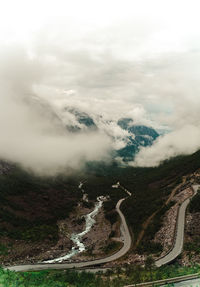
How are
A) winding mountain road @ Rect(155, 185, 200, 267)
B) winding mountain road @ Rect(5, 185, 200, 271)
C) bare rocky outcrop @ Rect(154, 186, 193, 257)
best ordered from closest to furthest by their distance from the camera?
winding mountain road @ Rect(155, 185, 200, 267) → winding mountain road @ Rect(5, 185, 200, 271) → bare rocky outcrop @ Rect(154, 186, 193, 257)

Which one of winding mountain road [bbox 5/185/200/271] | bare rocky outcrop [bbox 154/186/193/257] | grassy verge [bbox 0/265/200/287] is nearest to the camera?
grassy verge [bbox 0/265/200/287]

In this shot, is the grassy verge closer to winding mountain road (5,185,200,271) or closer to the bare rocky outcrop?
winding mountain road (5,185,200,271)

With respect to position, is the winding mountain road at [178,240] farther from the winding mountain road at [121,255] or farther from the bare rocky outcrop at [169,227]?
the bare rocky outcrop at [169,227]

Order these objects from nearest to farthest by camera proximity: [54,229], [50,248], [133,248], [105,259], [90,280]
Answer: [90,280] < [105,259] < [133,248] < [50,248] < [54,229]

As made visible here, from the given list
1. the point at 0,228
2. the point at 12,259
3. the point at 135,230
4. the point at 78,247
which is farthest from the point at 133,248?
the point at 0,228

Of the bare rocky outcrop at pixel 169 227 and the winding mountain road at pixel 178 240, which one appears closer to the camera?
the winding mountain road at pixel 178 240

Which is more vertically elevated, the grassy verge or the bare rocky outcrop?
the bare rocky outcrop

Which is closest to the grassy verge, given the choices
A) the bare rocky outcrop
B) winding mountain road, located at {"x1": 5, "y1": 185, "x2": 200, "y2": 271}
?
winding mountain road, located at {"x1": 5, "y1": 185, "x2": 200, "y2": 271}

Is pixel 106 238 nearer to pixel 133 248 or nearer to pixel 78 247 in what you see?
pixel 78 247

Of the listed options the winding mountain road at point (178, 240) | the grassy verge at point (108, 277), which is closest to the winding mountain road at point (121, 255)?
the winding mountain road at point (178, 240)

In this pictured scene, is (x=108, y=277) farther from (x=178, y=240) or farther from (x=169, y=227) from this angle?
(x=169, y=227)

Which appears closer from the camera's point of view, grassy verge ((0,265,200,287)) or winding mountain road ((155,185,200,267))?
grassy verge ((0,265,200,287))
